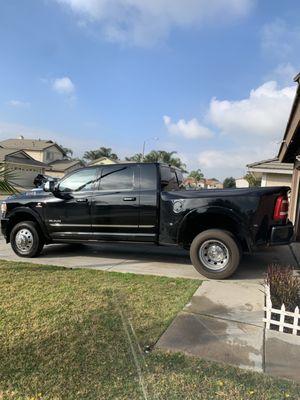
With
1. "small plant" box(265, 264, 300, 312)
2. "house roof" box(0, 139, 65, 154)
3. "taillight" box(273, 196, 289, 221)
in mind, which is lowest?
"small plant" box(265, 264, 300, 312)

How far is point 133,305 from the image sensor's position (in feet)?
16.3

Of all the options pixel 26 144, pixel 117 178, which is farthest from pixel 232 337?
pixel 26 144

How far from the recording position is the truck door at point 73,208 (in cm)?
759

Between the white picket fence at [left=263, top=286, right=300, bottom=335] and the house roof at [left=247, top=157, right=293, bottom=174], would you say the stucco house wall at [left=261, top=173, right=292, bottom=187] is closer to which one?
the house roof at [left=247, top=157, right=293, bottom=174]

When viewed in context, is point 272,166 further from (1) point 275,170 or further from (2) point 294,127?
(2) point 294,127

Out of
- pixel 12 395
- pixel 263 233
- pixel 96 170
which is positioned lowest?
pixel 12 395

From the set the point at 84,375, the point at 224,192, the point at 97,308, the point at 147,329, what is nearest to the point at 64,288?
the point at 97,308

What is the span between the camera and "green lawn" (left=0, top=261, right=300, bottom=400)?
3.09 m

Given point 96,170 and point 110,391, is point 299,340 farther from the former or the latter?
point 96,170

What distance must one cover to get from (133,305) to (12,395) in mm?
2155

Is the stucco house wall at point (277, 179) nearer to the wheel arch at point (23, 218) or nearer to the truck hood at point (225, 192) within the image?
the truck hood at point (225, 192)

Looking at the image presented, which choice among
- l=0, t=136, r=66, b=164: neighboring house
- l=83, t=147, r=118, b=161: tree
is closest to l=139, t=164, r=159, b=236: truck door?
l=0, t=136, r=66, b=164: neighboring house

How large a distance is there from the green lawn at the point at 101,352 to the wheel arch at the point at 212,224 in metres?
1.31

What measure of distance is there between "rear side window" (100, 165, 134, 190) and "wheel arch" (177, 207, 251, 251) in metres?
1.41
